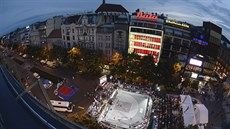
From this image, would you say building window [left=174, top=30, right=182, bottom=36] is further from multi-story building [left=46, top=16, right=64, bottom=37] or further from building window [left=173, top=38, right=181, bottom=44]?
multi-story building [left=46, top=16, right=64, bottom=37]

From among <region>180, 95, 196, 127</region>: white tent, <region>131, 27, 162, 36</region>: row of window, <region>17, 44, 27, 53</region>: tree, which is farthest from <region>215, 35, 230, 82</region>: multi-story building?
<region>17, 44, 27, 53</region>: tree

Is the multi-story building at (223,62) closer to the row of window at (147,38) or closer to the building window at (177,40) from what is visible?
the building window at (177,40)

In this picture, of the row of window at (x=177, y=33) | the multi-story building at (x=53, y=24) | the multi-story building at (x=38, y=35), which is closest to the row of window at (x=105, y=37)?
the multi-story building at (x=53, y=24)

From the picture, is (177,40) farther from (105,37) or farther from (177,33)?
(105,37)

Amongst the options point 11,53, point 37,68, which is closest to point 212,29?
point 37,68

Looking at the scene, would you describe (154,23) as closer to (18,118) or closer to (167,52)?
(167,52)
